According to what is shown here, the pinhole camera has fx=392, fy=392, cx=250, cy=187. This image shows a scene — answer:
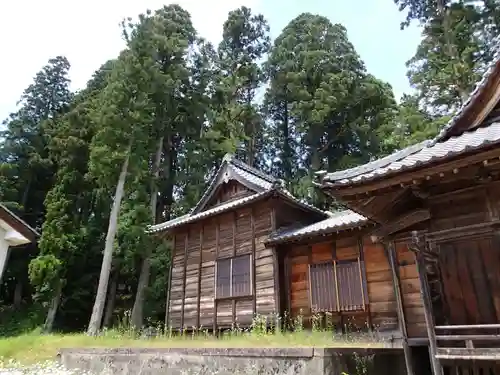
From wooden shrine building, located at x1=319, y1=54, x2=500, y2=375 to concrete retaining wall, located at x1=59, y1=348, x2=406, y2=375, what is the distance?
103 centimetres

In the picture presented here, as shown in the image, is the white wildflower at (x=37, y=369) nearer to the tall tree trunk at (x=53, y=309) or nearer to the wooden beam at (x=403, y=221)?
the wooden beam at (x=403, y=221)

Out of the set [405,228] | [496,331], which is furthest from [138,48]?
[496,331]

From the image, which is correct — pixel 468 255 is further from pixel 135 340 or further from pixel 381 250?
pixel 135 340

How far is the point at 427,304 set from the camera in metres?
5.75

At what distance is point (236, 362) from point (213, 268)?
7542 millimetres

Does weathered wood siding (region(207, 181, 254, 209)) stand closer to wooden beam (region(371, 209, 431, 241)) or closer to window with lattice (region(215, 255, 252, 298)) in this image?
window with lattice (region(215, 255, 252, 298))

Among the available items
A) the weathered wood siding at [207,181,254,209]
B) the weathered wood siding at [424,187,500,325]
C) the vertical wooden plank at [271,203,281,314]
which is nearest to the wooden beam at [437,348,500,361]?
the weathered wood siding at [424,187,500,325]

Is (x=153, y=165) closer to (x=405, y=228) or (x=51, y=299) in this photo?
(x=51, y=299)

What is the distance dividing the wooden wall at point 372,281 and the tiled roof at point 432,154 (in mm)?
2548

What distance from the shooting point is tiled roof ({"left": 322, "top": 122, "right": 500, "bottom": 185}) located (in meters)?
5.24

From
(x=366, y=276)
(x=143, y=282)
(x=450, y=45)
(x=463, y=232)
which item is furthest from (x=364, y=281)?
(x=450, y=45)

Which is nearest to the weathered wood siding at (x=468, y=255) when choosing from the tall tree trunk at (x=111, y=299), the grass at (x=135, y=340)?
the grass at (x=135, y=340)

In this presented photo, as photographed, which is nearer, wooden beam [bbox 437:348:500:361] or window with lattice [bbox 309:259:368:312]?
wooden beam [bbox 437:348:500:361]

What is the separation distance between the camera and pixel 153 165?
2477 centimetres
